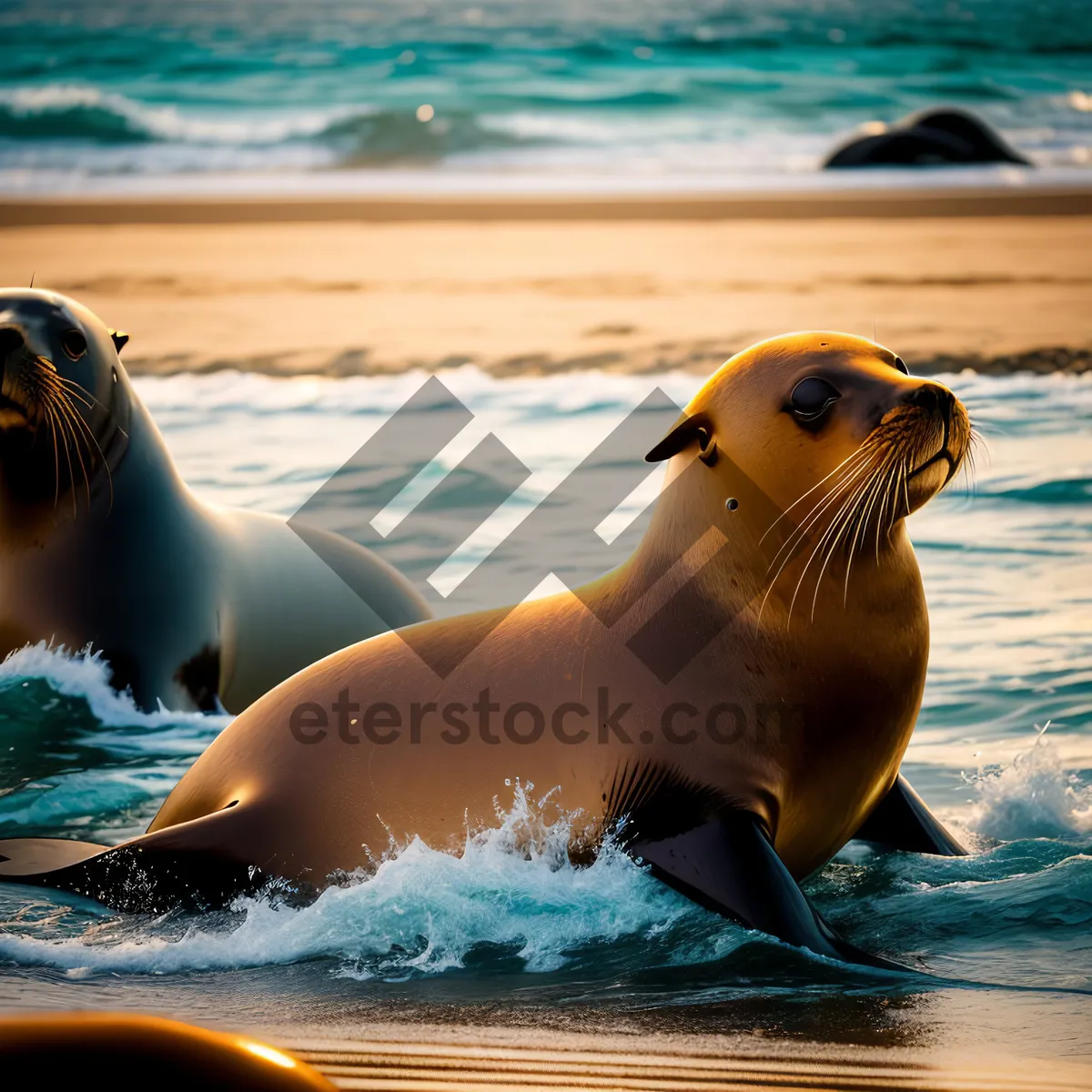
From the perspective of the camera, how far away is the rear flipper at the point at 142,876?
540 cm

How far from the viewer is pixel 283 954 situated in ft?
16.9

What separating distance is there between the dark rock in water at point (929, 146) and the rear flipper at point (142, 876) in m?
24.8

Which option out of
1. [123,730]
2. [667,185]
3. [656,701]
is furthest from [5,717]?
[667,185]

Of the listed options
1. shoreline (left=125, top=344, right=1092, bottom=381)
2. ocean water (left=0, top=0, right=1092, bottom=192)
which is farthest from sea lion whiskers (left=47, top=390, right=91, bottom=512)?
ocean water (left=0, top=0, right=1092, bottom=192)

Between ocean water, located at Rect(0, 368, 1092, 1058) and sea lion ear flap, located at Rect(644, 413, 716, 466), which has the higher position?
sea lion ear flap, located at Rect(644, 413, 716, 466)

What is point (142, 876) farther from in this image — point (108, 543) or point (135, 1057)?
point (135, 1057)

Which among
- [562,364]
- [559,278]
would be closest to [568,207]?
[559,278]

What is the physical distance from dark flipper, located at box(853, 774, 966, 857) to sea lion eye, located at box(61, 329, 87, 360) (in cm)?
372

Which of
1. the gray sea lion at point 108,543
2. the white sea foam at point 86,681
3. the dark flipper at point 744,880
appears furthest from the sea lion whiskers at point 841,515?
the gray sea lion at point 108,543

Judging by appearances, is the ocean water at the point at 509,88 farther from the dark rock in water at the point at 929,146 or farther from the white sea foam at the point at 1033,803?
the white sea foam at the point at 1033,803

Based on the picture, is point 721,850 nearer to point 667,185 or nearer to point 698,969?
point 698,969

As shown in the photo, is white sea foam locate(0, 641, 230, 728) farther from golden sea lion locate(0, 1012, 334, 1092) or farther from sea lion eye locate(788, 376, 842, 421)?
golden sea lion locate(0, 1012, 334, 1092)

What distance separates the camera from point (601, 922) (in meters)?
5.12

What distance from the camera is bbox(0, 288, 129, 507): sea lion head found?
7.48 m
